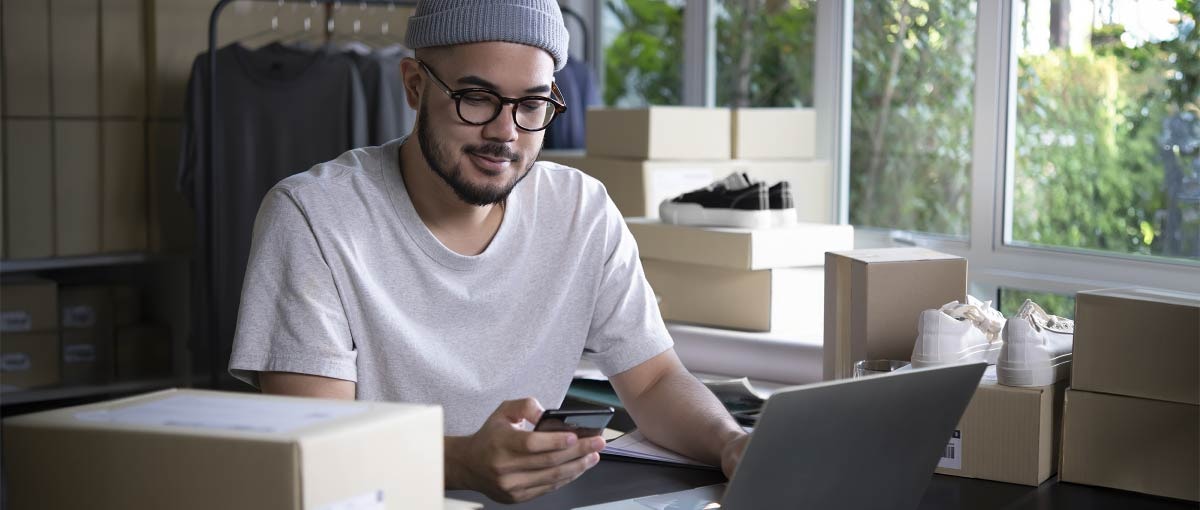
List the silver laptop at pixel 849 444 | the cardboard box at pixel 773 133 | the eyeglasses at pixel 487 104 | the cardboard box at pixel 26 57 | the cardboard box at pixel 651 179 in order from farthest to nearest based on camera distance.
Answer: the cardboard box at pixel 26 57 → the cardboard box at pixel 773 133 → the cardboard box at pixel 651 179 → the eyeglasses at pixel 487 104 → the silver laptop at pixel 849 444

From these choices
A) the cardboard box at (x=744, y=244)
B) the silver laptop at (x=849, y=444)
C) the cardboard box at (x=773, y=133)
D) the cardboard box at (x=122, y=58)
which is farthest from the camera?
the cardboard box at (x=122, y=58)

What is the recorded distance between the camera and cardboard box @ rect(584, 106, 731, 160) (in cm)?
261

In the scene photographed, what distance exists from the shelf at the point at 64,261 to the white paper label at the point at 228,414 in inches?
118

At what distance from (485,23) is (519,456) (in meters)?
0.61

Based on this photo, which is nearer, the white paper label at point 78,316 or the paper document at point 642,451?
the paper document at point 642,451

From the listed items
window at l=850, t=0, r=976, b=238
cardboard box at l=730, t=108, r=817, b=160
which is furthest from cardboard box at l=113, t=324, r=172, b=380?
window at l=850, t=0, r=976, b=238

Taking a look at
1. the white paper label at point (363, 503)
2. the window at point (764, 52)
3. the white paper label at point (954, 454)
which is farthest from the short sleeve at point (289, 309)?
the window at point (764, 52)

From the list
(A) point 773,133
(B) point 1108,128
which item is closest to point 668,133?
(A) point 773,133

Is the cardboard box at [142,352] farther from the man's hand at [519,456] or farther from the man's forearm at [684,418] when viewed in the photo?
the man's hand at [519,456]

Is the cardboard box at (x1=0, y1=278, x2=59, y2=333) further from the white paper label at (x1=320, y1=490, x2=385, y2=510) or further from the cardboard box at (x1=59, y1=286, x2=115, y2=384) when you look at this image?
the white paper label at (x1=320, y1=490, x2=385, y2=510)

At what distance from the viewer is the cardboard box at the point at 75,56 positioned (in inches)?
136

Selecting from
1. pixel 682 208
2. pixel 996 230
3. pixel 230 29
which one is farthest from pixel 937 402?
pixel 230 29

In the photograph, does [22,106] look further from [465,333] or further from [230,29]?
[465,333]

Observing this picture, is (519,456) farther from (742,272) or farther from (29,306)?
(29,306)
